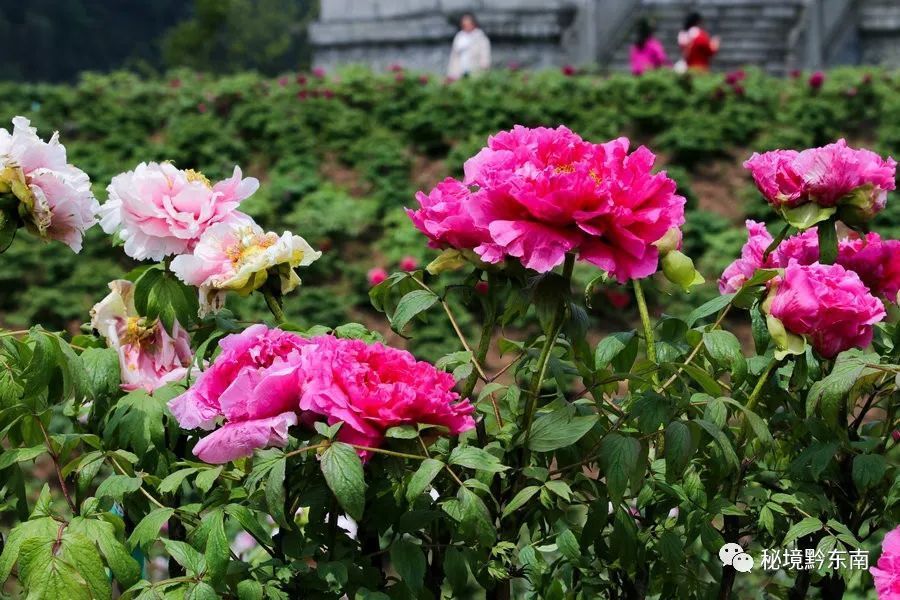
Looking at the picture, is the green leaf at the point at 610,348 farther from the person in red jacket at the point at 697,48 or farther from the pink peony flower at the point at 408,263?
the person in red jacket at the point at 697,48

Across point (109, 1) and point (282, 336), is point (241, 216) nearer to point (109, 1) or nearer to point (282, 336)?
point (282, 336)

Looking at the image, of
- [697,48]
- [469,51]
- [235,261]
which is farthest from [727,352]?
[697,48]

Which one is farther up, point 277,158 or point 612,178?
point 612,178

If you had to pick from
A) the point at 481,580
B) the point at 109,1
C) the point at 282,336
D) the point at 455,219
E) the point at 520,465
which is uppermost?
the point at 455,219

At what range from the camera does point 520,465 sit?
1.64 meters

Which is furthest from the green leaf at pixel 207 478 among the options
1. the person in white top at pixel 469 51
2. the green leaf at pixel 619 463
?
the person in white top at pixel 469 51

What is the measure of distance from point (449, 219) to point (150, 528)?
52 cm

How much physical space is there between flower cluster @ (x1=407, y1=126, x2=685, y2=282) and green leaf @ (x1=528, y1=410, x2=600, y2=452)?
182 millimetres

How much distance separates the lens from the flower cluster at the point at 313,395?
4.73ft

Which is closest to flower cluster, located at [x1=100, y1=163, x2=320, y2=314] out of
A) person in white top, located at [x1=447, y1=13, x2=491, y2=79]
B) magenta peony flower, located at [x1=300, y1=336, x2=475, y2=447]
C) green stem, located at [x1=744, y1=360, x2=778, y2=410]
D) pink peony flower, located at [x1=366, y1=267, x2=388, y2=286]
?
magenta peony flower, located at [x1=300, y1=336, x2=475, y2=447]

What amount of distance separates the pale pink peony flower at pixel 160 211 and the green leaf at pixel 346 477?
50 centimetres

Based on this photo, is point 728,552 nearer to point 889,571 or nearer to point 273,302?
point 889,571

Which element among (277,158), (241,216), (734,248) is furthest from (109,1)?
(241,216)

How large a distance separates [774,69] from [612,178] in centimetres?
1413
